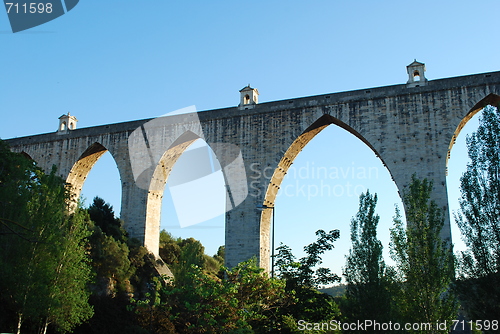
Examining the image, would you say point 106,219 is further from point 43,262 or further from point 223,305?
point 223,305

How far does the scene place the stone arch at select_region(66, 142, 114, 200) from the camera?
80.8ft

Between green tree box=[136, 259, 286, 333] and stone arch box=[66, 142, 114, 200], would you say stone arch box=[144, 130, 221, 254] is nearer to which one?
stone arch box=[66, 142, 114, 200]

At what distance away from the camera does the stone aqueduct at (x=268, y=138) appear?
1867 centimetres

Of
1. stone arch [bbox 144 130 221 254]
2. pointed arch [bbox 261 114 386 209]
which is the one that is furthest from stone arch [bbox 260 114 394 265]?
stone arch [bbox 144 130 221 254]

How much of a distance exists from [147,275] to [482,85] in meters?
14.9

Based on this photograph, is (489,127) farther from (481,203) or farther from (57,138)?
(57,138)

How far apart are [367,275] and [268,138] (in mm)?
8126

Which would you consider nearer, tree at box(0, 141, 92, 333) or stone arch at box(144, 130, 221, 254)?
tree at box(0, 141, 92, 333)

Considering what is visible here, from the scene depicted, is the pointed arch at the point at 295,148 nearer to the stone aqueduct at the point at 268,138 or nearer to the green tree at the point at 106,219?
the stone aqueduct at the point at 268,138

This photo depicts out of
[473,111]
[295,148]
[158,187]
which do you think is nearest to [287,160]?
[295,148]

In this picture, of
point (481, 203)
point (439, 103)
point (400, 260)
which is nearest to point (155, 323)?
point (400, 260)

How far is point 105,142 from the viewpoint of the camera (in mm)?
24266

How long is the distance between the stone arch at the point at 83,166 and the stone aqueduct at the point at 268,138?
75 mm

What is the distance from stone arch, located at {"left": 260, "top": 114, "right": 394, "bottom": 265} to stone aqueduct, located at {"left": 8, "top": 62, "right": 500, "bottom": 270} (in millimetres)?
57
